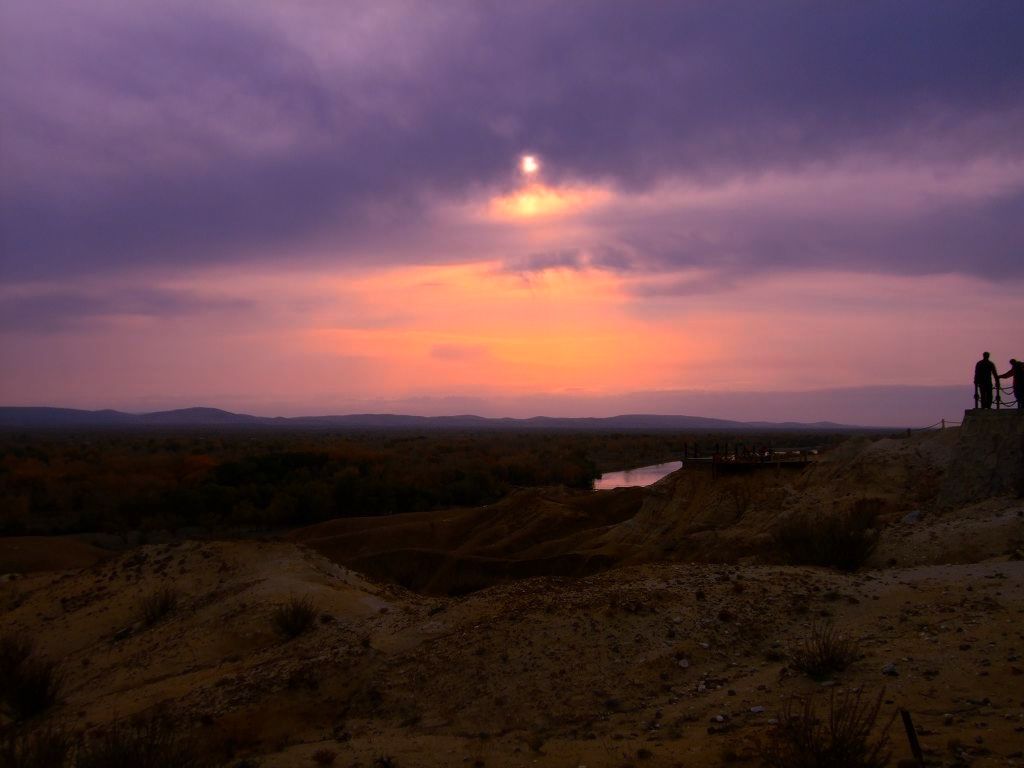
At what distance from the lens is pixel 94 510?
113 feet

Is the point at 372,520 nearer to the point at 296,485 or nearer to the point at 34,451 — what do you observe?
the point at 296,485

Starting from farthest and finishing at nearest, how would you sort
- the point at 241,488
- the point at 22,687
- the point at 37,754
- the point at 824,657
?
the point at 241,488, the point at 22,687, the point at 824,657, the point at 37,754

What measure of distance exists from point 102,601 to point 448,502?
83.5 ft

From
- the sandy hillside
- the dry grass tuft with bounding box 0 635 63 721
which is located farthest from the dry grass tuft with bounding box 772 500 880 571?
the dry grass tuft with bounding box 0 635 63 721

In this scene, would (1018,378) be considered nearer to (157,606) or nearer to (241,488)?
(157,606)

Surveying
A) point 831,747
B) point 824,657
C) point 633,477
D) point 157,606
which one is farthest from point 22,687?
point 633,477

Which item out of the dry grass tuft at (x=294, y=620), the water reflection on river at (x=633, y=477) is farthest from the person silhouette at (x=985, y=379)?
the water reflection on river at (x=633, y=477)

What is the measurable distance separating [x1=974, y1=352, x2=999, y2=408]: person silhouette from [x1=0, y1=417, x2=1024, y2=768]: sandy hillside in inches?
94.4

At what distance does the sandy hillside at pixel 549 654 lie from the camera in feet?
23.5

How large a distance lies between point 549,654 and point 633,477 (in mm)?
48727

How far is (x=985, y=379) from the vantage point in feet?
54.5

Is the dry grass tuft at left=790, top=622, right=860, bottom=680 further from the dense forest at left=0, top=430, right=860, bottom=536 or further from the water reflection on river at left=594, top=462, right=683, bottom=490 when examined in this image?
the water reflection on river at left=594, top=462, right=683, bottom=490

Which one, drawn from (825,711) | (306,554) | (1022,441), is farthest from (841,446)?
(825,711)

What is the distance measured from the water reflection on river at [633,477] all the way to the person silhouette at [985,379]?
31812 mm
